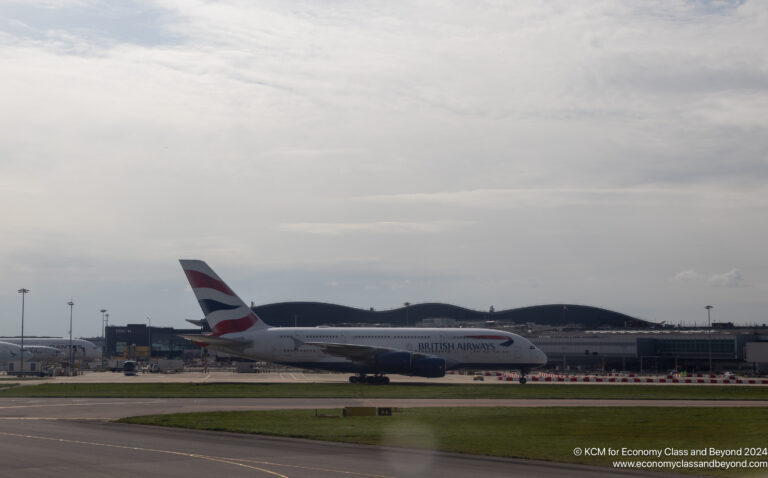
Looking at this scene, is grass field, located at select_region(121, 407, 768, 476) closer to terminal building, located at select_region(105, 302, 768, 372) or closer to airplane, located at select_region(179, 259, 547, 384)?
airplane, located at select_region(179, 259, 547, 384)

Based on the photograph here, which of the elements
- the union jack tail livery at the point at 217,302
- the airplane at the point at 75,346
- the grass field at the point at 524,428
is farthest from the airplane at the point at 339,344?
the airplane at the point at 75,346

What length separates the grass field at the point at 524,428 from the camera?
2853 cm

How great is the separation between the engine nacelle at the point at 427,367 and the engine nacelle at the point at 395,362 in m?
0.65

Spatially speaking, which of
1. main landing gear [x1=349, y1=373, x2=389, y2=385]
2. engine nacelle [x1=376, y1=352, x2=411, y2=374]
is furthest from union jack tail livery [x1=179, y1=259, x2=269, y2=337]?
engine nacelle [x1=376, y1=352, x2=411, y2=374]

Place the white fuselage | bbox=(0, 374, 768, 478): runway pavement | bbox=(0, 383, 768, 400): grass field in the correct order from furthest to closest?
the white fuselage
bbox=(0, 383, 768, 400): grass field
bbox=(0, 374, 768, 478): runway pavement

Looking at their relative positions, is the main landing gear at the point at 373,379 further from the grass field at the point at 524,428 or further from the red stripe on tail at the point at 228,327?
the grass field at the point at 524,428

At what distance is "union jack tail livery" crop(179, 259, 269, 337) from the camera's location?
73.6 metres

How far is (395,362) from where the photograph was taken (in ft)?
232

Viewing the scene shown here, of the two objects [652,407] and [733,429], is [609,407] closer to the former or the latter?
[652,407]

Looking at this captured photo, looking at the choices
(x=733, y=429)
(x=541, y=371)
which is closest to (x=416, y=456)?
(x=733, y=429)

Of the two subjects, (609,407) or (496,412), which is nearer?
(496,412)

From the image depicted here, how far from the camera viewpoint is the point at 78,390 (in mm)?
63562

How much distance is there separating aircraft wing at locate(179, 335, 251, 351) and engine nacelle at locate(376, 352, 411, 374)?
1241 cm

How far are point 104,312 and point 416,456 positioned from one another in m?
155
